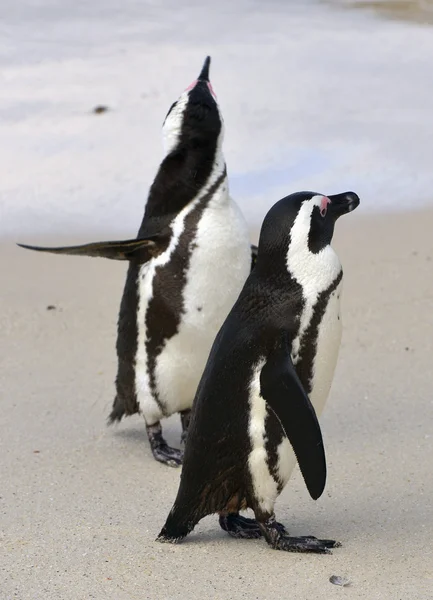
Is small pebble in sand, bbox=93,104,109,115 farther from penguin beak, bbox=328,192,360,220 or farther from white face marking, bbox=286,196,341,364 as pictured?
white face marking, bbox=286,196,341,364

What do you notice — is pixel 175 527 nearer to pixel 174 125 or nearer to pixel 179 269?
pixel 179 269

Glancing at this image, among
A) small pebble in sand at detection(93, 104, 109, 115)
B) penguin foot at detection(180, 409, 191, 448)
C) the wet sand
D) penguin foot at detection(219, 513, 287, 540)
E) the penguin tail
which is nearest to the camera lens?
the penguin tail

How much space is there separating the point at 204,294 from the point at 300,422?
1044 millimetres

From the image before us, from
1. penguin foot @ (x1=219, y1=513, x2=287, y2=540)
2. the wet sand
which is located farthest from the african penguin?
the wet sand

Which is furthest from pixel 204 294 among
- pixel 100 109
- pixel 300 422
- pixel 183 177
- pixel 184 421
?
pixel 100 109

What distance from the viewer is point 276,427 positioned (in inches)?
114

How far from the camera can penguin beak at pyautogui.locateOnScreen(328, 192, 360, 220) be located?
3016 mm

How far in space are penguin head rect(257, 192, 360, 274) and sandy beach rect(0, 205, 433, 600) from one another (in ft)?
2.38

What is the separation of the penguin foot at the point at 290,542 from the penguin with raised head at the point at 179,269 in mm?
895

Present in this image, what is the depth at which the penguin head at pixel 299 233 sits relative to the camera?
114 inches

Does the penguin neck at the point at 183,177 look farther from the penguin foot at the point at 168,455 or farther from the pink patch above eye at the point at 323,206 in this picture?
→ the pink patch above eye at the point at 323,206

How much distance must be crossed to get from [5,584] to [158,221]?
148 centimetres

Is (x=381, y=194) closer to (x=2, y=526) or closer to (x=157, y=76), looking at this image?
(x=157, y=76)


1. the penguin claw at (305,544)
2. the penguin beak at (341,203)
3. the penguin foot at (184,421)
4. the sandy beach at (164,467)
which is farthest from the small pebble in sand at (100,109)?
the penguin claw at (305,544)
